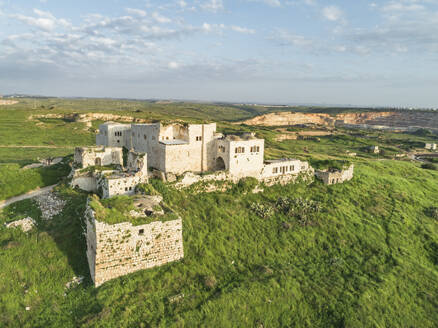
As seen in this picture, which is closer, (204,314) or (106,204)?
(204,314)

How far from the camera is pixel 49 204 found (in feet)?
85.7

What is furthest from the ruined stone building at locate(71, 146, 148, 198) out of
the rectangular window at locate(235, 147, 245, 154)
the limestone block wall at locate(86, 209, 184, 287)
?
the rectangular window at locate(235, 147, 245, 154)

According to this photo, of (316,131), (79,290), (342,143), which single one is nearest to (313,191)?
(79,290)

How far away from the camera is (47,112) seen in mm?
111188

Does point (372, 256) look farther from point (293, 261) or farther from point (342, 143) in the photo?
point (342, 143)

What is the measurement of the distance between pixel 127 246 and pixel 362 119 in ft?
684

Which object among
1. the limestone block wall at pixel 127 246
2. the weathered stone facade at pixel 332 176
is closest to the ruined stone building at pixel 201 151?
the weathered stone facade at pixel 332 176

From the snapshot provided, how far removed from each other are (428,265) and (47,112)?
414 feet

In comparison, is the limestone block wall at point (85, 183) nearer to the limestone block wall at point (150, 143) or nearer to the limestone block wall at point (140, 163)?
the limestone block wall at point (140, 163)

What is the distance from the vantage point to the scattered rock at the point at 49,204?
24.8 m

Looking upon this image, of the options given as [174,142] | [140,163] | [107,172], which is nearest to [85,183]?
[107,172]

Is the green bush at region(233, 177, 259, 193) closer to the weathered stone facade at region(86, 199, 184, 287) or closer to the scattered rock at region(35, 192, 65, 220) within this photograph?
the weathered stone facade at region(86, 199, 184, 287)

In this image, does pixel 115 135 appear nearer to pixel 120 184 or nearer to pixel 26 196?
pixel 26 196

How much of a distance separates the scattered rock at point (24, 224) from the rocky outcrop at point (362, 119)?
155132mm
